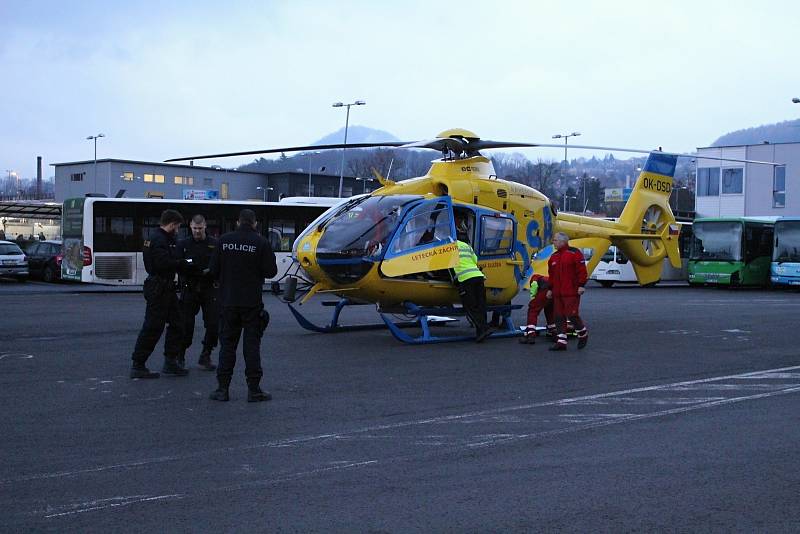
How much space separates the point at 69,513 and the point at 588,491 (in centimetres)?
321

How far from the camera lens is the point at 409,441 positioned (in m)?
7.13

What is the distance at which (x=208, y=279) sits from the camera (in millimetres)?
10531

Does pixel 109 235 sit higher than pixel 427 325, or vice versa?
pixel 109 235

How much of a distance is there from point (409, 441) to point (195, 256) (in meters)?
4.26

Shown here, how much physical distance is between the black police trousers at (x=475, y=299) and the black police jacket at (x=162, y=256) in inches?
199

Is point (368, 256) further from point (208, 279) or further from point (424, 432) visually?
point (424, 432)

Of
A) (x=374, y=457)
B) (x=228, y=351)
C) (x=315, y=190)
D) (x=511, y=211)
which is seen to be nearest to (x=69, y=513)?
(x=374, y=457)

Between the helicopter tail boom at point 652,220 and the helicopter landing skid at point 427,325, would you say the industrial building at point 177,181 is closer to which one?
the helicopter tail boom at point 652,220

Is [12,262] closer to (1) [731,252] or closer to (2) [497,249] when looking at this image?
(2) [497,249]

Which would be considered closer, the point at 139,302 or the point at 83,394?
the point at 83,394

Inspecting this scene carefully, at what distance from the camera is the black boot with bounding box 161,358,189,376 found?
10227mm

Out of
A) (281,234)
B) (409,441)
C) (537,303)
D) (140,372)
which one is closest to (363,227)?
(537,303)

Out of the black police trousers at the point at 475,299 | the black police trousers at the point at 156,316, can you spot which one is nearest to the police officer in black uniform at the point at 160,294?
the black police trousers at the point at 156,316

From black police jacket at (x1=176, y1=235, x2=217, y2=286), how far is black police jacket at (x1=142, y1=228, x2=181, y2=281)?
0.12 metres
